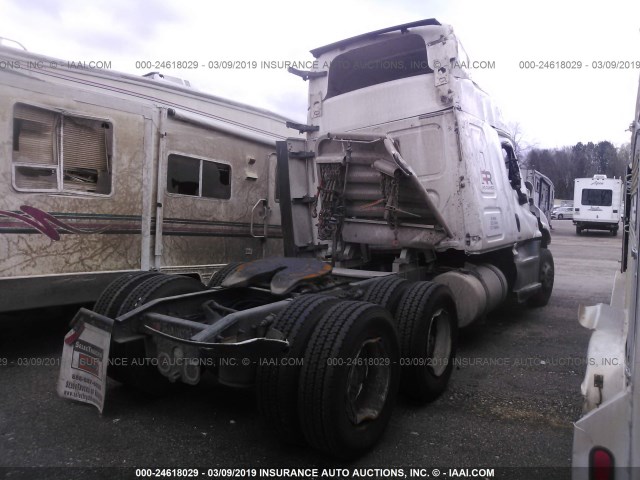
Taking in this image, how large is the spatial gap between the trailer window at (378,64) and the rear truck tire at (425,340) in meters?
2.70

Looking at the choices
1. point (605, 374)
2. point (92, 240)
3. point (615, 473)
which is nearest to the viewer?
point (615, 473)

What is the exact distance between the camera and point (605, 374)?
88.7 inches

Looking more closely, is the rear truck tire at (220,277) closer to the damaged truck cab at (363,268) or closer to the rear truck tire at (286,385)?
the damaged truck cab at (363,268)

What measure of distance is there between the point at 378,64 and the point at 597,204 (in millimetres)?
26499

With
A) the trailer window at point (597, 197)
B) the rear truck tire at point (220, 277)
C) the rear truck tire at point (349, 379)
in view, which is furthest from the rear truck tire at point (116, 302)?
the trailer window at point (597, 197)

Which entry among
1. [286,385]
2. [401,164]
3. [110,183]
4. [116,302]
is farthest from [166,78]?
[286,385]

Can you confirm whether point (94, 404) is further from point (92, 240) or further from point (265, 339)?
point (92, 240)

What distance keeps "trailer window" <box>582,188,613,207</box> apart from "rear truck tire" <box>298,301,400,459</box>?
1127 inches

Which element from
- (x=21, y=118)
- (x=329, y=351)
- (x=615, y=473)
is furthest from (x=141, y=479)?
(x=21, y=118)

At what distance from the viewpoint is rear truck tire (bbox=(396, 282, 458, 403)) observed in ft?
12.7

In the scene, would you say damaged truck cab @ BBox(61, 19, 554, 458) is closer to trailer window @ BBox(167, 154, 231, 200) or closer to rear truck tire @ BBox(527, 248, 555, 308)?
rear truck tire @ BBox(527, 248, 555, 308)

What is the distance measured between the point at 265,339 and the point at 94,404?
1.38 meters

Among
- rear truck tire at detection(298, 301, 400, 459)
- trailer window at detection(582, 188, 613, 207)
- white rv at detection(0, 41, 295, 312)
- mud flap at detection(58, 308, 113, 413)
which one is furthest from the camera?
trailer window at detection(582, 188, 613, 207)

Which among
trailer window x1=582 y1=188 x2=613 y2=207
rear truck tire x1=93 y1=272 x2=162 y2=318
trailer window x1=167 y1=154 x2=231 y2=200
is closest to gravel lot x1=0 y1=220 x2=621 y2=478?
rear truck tire x1=93 y1=272 x2=162 y2=318
